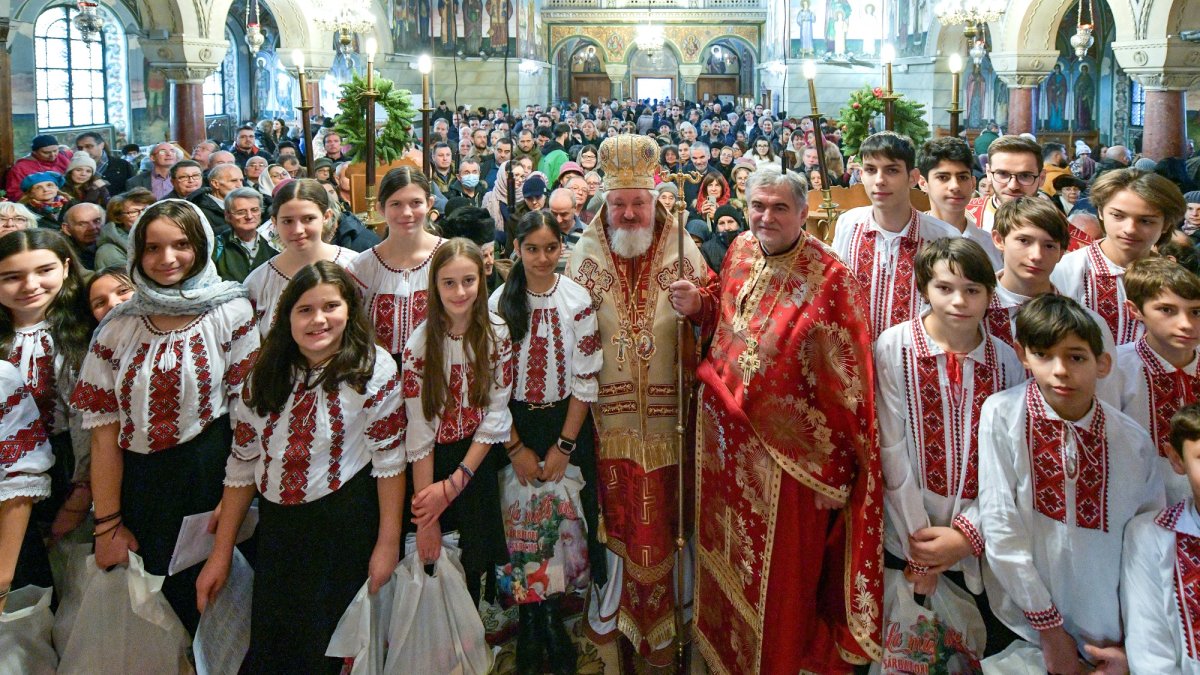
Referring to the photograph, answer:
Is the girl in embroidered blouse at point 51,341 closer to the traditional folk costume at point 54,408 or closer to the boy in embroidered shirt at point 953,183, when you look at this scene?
the traditional folk costume at point 54,408

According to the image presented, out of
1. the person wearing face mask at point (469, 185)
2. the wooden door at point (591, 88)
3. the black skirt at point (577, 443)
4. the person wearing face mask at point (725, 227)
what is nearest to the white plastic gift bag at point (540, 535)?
the black skirt at point (577, 443)

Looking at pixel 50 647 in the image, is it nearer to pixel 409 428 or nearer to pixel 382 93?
pixel 409 428

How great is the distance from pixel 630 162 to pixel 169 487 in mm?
1866

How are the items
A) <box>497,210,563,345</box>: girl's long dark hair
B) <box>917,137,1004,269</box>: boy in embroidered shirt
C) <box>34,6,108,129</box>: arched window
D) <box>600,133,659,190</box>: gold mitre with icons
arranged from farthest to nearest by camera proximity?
<box>34,6,108,129</box>: arched window
<box>917,137,1004,269</box>: boy in embroidered shirt
<box>600,133,659,190</box>: gold mitre with icons
<box>497,210,563,345</box>: girl's long dark hair

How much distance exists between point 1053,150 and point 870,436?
6887mm

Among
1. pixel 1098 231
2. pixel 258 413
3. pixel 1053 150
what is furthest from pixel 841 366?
pixel 1053 150

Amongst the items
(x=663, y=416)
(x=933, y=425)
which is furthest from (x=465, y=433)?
(x=933, y=425)

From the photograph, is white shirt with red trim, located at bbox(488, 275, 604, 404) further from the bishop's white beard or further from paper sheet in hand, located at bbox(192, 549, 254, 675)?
paper sheet in hand, located at bbox(192, 549, 254, 675)

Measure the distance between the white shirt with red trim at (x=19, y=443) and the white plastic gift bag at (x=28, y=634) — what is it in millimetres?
358

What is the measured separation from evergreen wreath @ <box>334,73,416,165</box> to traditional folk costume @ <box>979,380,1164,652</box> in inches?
162

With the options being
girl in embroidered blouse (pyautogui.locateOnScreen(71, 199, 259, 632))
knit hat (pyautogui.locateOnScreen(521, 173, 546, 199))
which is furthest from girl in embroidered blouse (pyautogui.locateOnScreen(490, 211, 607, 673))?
knit hat (pyautogui.locateOnScreen(521, 173, 546, 199))

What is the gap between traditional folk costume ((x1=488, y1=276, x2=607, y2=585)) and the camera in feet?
9.78

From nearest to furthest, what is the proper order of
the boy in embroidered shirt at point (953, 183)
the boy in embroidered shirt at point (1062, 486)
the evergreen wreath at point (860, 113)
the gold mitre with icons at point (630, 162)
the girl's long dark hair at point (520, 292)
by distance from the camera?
the boy in embroidered shirt at point (1062, 486) < the girl's long dark hair at point (520, 292) < the gold mitre with icons at point (630, 162) < the boy in embroidered shirt at point (953, 183) < the evergreen wreath at point (860, 113)

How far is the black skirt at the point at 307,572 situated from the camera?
270 cm
